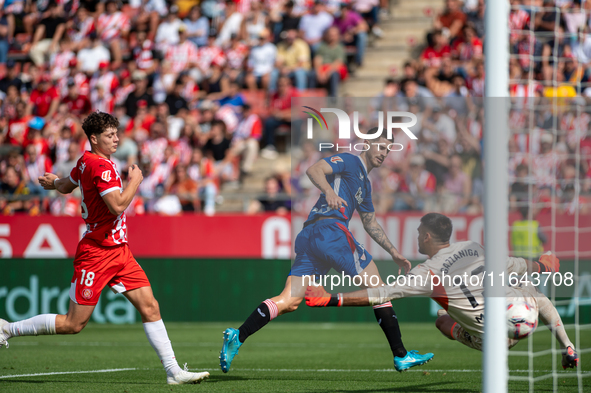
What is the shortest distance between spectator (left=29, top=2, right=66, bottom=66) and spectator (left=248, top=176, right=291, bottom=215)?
885cm

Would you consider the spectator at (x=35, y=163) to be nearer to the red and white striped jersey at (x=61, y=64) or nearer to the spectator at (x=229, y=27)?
the red and white striped jersey at (x=61, y=64)

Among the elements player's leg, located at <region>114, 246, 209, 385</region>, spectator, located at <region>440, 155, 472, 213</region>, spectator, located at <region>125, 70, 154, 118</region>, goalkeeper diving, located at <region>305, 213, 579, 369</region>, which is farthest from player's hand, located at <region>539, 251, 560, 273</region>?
spectator, located at <region>125, 70, 154, 118</region>

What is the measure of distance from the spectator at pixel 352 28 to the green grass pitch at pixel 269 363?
7195 mm

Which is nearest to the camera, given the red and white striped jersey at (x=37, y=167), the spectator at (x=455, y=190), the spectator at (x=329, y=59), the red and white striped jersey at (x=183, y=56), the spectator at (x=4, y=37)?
the spectator at (x=455, y=190)

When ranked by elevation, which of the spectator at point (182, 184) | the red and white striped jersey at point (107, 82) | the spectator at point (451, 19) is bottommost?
the spectator at point (182, 184)

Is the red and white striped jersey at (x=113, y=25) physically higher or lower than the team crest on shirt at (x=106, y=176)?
higher

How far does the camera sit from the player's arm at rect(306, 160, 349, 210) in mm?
6726

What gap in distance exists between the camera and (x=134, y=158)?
15742 mm

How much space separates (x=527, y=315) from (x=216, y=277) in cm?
785

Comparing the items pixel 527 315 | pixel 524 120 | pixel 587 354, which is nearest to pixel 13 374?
pixel 527 315

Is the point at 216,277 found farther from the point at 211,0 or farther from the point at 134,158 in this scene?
the point at 211,0

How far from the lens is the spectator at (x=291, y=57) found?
16.7 meters

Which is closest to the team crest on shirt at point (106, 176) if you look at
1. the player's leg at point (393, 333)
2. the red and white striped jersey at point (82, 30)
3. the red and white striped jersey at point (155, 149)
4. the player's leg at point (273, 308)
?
the player's leg at point (273, 308)

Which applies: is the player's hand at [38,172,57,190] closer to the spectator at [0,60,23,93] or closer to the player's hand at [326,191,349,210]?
the player's hand at [326,191,349,210]
